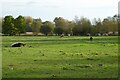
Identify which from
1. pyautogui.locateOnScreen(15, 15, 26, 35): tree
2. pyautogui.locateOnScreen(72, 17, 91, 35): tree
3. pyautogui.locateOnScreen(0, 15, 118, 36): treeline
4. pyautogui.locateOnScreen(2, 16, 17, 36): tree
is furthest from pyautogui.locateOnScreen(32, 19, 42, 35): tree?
pyautogui.locateOnScreen(2, 16, 17, 36): tree

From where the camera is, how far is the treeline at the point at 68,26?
119 metres

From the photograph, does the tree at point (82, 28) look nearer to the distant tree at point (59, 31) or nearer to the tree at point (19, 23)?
the distant tree at point (59, 31)

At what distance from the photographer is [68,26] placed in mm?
136875

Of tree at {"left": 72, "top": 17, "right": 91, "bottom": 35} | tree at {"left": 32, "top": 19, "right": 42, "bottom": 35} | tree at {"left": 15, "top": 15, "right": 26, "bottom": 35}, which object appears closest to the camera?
tree at {"left": 15, "top": 15, "right": 26, "bottom": 35}

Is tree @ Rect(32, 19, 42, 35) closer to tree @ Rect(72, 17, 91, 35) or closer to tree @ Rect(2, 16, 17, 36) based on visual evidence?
tree @ Rect(72, 17, 91, 35)

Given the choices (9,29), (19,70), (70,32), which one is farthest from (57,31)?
(19,70)

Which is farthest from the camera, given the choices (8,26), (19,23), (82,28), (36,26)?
(36,26)

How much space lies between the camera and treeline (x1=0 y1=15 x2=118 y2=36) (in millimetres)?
119188

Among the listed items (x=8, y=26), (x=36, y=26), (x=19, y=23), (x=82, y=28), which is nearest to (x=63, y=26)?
(x=82, y=28)

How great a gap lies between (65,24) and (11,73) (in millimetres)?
125215

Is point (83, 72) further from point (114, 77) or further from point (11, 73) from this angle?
point (11, 73)

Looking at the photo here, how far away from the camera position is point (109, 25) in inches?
5389

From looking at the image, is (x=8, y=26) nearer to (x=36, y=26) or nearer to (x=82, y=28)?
(x=36, y=26)

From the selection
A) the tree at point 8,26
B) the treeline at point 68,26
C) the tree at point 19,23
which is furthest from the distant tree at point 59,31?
the tree at point 8,26
